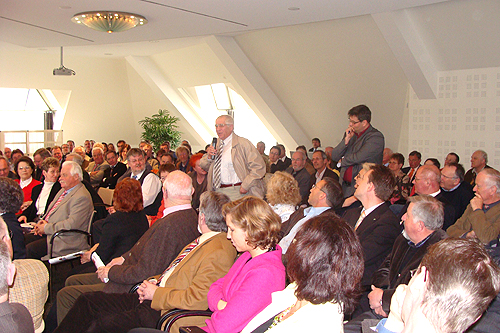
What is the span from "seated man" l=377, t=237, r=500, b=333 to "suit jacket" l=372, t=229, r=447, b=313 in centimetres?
107

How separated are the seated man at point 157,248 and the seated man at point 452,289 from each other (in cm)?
184

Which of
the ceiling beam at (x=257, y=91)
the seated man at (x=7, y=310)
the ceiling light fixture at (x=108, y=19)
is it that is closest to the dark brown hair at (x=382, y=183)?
the seated man at (x=7, y=310)

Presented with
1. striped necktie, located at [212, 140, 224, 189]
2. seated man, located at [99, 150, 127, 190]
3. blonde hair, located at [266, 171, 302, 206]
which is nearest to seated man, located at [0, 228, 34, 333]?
blonde hair, located at [266, 171, 302, 206]

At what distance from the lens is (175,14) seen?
20.0 feet

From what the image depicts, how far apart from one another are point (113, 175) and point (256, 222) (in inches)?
211

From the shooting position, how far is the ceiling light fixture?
6059mm

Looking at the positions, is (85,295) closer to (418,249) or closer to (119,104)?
(418,249)

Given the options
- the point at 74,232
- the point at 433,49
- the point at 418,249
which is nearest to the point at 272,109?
the point at 433,49

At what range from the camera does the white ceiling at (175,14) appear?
546 centimetres

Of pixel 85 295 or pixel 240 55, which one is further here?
pixel 240 55

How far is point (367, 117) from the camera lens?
393 centimetres

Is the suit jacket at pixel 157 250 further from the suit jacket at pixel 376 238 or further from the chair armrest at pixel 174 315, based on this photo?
the suit jacket at pixel 376 238

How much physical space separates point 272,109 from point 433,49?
4.15 metres

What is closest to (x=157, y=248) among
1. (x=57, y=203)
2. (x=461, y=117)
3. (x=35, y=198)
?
(x=57, y=203)
